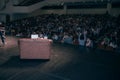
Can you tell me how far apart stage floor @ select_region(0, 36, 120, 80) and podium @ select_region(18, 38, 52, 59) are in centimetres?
34

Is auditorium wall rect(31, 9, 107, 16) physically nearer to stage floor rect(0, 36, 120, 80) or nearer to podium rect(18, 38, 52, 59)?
stage floor rect(0, 36, 120, 80)

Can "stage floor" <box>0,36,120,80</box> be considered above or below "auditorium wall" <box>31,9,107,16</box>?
below

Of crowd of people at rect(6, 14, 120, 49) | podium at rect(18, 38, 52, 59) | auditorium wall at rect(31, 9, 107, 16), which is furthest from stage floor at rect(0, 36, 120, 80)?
auditorium wall at rect(31, 9, 107, 16)

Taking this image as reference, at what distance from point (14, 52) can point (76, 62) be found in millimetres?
3983

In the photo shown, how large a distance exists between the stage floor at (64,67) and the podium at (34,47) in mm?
335

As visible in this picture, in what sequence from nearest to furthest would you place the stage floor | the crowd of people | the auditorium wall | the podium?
the stage floor, the podium, the crowd of people, the auditorium wall

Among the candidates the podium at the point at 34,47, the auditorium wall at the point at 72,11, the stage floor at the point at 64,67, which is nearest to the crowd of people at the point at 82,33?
the stage floor at the point at 64,67

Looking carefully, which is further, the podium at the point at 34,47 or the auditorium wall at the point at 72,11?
A: the auditorium wall at the point at 72,11

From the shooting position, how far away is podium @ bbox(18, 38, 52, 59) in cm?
989

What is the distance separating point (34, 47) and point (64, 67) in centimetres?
184

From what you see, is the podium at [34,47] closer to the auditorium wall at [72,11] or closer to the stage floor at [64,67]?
the stage floor at [64,67]

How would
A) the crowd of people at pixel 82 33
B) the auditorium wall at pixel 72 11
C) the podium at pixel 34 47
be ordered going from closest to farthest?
the podium at pixel 34 47 < the crowd of people at pixel 82 33 < the auditorium wall at pixel 72 11

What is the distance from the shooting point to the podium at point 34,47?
9.89m

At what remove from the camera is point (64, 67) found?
359 inches
